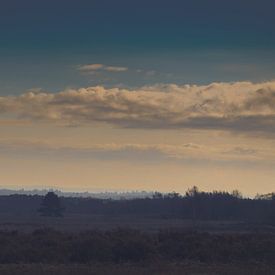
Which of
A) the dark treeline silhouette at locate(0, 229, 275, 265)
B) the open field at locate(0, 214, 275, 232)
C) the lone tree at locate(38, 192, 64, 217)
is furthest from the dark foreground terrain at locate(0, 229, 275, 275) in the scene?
the lone tree at locate(38, 192, 64, 217)

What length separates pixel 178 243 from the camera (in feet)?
158

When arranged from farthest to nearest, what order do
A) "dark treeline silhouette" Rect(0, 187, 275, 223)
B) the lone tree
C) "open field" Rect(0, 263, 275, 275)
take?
"dark treeline silhouette" Rect(0, 187, 275, 223) < the lone tree < "open field" Rect(0, 263, 275, 275)

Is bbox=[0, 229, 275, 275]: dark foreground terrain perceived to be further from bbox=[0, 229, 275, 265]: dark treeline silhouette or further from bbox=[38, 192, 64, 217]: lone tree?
bbox=[38, 192, 64, 217]: lone tree

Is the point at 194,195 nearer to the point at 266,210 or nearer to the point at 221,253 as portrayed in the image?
the point at 266,210

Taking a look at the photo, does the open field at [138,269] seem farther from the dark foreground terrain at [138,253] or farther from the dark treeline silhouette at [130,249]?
the dark treeline silhouette at [130,249]

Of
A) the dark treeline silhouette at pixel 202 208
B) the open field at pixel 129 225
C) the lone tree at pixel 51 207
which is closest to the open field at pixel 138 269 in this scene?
the open field at pixel 129 225

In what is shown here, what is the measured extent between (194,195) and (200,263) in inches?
4997

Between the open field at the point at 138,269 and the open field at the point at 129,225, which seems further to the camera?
the open field at the point at 129,225

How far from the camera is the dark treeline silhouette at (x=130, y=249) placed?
43.8m

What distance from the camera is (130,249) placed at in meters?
45.1

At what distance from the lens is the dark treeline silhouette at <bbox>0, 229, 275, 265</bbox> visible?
144ft

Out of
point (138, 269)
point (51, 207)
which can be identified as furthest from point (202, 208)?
point (138, 269)

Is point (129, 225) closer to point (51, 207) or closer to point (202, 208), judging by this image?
point (51, 207)

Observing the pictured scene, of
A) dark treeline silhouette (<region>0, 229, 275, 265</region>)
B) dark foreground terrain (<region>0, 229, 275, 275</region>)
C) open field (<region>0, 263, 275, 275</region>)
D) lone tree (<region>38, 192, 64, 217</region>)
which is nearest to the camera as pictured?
open field (<region>0, 263, 275, 275</region>)
